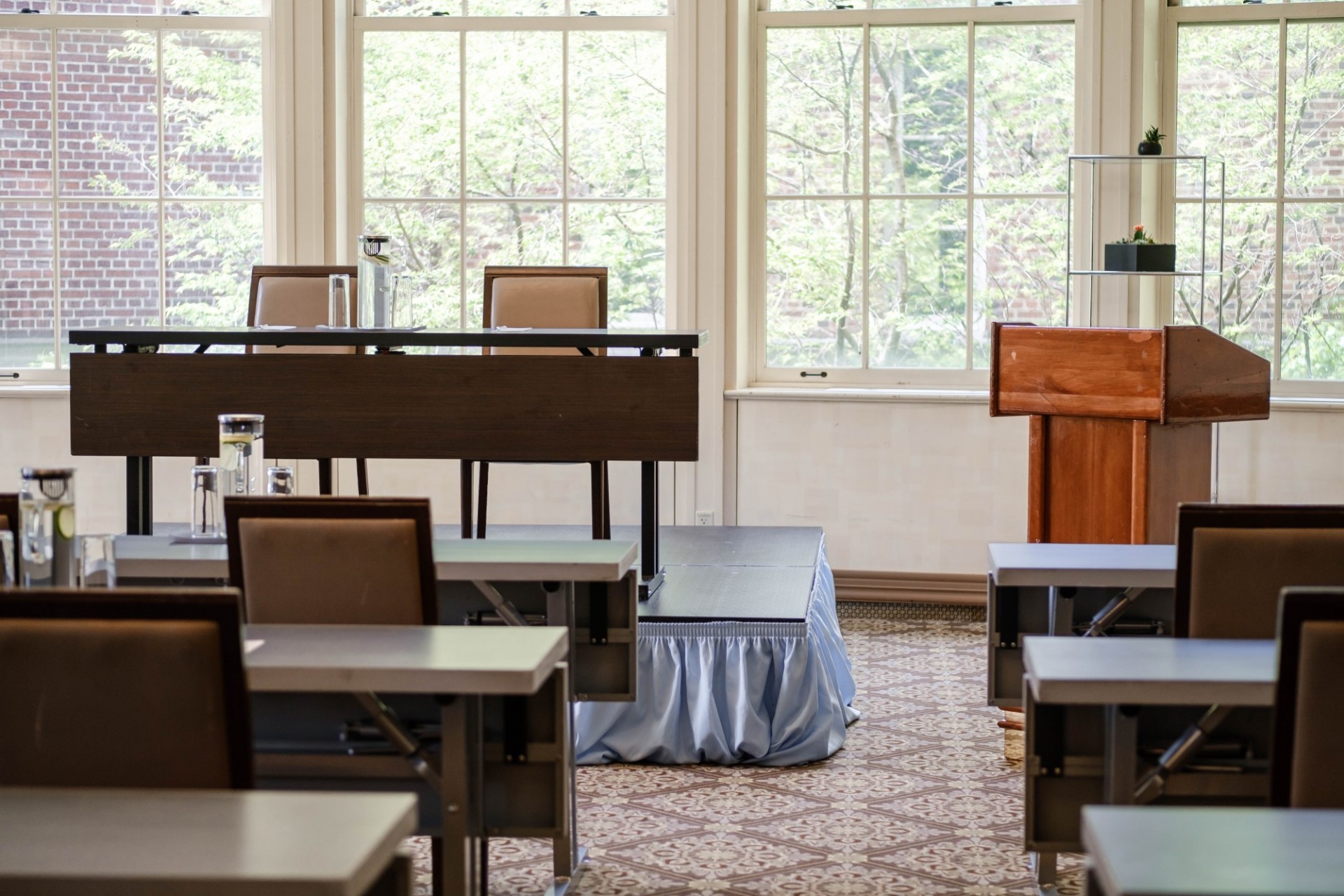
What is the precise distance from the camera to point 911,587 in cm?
556

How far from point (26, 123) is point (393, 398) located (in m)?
3.12

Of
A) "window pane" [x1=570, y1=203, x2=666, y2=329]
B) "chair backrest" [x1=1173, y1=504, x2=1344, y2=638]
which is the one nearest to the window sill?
"window pane" [x1=570, y1=203, x2=666, y2=329]

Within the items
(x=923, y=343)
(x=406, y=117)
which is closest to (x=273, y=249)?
(x=406, y=117)

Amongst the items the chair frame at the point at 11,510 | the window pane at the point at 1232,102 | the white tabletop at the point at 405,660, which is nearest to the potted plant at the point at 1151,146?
the window pane at the point at 1232,102

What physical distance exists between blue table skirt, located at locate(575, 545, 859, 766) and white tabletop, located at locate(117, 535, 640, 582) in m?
1.11

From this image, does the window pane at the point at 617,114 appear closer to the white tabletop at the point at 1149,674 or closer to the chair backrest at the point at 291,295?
the chair backrest at the point at 291,295

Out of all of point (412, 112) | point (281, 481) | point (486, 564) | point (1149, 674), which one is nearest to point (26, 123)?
point (412, 112)

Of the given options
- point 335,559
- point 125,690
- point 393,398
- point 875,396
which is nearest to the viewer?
point 125,690

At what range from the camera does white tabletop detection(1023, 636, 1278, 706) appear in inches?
66.2

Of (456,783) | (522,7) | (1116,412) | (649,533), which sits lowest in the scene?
(456,783)

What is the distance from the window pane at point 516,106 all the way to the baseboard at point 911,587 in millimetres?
1939

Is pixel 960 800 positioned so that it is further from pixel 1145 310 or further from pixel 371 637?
pixel 1145 310

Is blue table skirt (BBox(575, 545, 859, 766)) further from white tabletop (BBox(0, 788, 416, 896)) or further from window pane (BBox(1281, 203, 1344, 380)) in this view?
window pane (BBox(1281, 203, 1344, 380))

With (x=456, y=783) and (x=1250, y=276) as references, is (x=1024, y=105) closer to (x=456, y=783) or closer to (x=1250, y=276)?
(x=1250, y=276)
